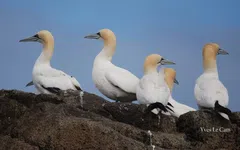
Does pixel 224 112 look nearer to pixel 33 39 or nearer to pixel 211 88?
pixel 211 88

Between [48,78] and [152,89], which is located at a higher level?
[48,78]

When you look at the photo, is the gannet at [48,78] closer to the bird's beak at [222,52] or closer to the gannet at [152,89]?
the gannet at [152,89]

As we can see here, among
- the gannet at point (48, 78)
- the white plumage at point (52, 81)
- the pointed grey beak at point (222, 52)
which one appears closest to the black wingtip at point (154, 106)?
the gannet at point (48, 78)

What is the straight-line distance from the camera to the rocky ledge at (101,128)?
8.39m

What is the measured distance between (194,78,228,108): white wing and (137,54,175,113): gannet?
2.71 ft

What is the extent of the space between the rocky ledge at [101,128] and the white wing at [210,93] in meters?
0.74

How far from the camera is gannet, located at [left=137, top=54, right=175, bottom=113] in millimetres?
10664

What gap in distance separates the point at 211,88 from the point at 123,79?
2193mm

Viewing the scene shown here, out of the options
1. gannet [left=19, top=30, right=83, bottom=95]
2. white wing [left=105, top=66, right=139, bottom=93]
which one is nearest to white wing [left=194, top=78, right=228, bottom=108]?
white wing [left=105, top=66, right=139, bottom=93]

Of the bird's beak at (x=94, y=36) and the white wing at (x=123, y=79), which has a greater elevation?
the bird's beak at (x=94, y=36)

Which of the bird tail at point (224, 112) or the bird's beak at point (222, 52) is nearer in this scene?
the bird tail at point (224, 112)

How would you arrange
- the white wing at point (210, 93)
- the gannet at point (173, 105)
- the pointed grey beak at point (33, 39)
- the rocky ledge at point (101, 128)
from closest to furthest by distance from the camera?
the rocky ledge at point (101, 128) → the white wing at point (210, 93) → the gannet at point (173, 105) → the pointed grey beak at point (33, 39)

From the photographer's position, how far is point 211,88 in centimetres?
1155

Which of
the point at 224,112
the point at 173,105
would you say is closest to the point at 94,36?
the point at 173,105
